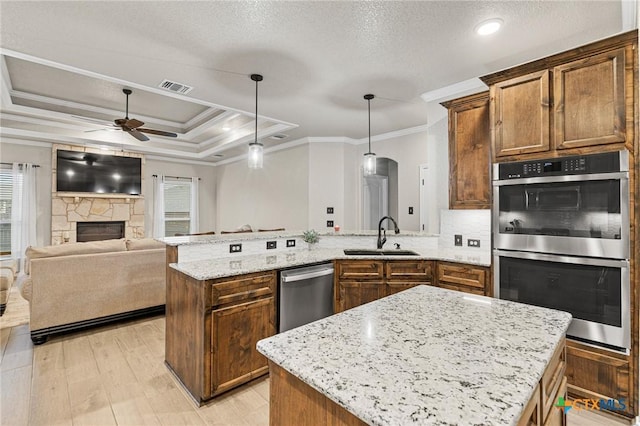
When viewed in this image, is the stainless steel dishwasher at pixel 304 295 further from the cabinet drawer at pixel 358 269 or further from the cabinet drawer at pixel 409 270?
the cabinet drawer at pixel 409 270

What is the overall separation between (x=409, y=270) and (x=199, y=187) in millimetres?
7024

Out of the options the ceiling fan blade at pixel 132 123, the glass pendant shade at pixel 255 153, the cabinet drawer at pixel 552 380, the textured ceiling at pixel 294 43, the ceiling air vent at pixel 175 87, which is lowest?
the cabinet drawer at pixel 552 380

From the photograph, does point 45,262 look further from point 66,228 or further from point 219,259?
point 66,228

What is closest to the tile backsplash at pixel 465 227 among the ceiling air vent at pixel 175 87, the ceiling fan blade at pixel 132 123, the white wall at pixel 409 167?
the white wall at pixel 409 167

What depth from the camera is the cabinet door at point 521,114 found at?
226cm

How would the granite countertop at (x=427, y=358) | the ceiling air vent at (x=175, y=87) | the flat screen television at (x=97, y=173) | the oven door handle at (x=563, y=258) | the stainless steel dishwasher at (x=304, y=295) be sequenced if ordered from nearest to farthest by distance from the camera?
the granite countertop at (x=427, y=358) → the oven door handle at (x=563, y=258) → the stainless steel dishwasher at (x=304, y=295) → the ceiling air vent at (x=175, y=87) → the flat screen television at (x=97, y=173)

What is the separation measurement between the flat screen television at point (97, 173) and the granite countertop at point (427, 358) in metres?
7.18

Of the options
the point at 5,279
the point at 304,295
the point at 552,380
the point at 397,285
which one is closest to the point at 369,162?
the point at 397,285

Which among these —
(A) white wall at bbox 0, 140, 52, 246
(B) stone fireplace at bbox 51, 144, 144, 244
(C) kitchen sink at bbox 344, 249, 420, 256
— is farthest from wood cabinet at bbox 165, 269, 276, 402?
(A) white wall at bbox 0, 140, 52, 246

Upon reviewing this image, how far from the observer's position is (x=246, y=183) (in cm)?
759

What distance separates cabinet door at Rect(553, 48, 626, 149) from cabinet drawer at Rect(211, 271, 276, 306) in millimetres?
2411

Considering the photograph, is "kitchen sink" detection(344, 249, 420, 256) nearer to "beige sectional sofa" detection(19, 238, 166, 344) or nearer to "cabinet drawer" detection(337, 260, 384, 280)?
"cabinet drawer" detection(337, 260, 384, 280)

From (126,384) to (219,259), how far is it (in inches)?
46.0

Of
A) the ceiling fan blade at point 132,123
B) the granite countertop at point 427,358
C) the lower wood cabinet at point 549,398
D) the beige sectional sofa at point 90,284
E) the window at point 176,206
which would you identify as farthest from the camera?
the window at point 176,206
